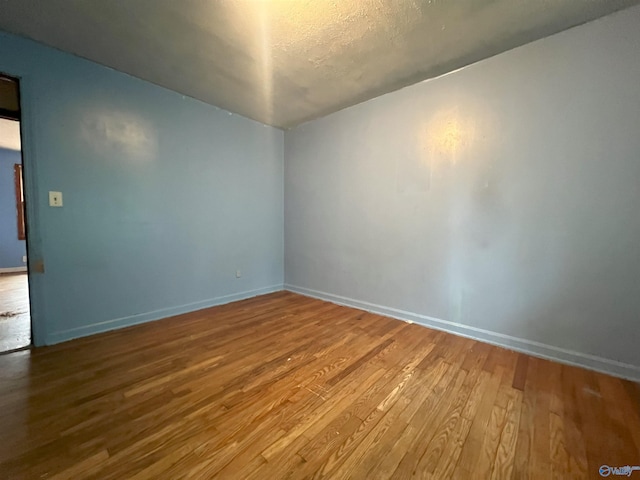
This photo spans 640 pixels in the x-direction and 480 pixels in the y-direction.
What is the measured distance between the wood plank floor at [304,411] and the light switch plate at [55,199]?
117cm

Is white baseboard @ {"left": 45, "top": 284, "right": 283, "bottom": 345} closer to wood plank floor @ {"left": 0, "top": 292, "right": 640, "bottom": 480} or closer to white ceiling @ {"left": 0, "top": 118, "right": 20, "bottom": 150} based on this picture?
wood plank floor @ {"left": 0, "top": 292, "right": 640, "bottom": 480}

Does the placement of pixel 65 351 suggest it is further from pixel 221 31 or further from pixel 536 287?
pixel 536 287

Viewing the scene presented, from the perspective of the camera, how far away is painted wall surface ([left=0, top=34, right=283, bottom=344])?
6.62ft

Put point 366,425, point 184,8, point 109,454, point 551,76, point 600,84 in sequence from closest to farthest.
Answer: point 109,454
point 366,425
point 184,8
point 600,84
point 551,76

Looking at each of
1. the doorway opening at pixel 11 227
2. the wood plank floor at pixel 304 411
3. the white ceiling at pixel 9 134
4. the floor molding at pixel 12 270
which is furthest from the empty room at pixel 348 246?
the floor molding at pixel 12 270

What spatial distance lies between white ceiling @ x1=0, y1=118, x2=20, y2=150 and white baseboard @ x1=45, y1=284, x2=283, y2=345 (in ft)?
11.8

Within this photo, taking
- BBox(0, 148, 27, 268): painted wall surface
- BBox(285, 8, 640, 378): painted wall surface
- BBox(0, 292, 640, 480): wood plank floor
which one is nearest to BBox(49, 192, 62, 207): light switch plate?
BBox(0, 292, 640, 480): wood plank floor

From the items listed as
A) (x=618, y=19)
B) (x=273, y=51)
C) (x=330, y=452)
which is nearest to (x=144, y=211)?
(x=273, y=51)

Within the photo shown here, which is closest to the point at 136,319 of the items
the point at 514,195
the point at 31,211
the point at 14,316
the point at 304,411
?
the point at 31,211

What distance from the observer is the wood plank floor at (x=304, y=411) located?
105 centimetres

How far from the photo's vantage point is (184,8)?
1.60 metres

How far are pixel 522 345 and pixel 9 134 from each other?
25.6 feet

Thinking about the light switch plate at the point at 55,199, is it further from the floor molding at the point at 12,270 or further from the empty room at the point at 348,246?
the floor molding at the point at 12,270

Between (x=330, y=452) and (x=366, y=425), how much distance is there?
9.6 inches
